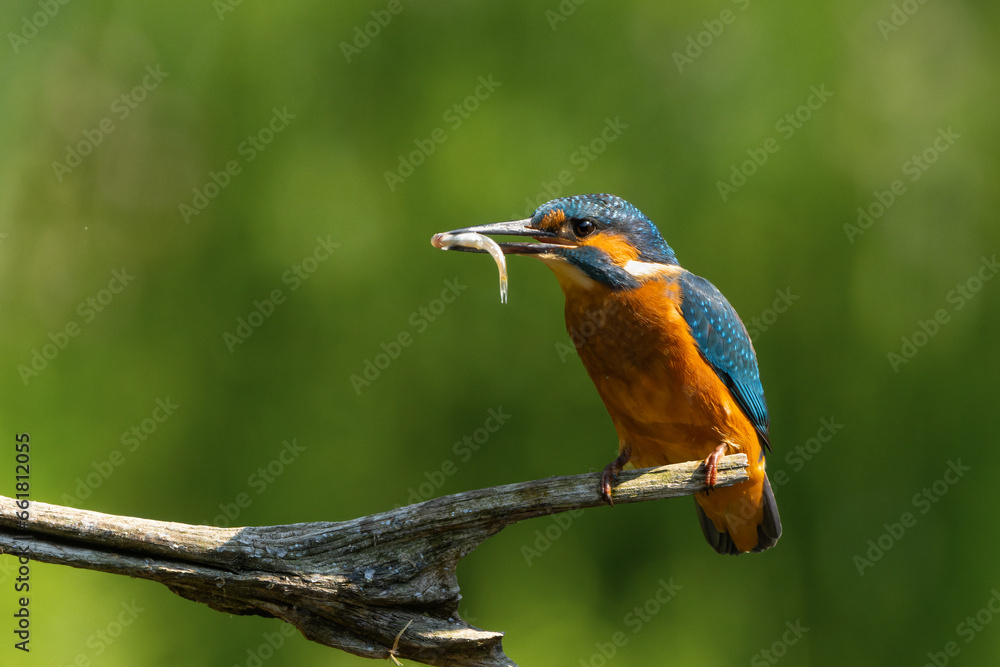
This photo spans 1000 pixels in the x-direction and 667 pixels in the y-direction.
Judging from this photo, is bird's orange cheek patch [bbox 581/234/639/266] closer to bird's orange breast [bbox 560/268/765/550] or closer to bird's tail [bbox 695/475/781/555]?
bird's orange breast [bbox 560/268/765/550]

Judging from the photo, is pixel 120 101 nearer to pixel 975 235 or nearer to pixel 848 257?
pixel 848 257

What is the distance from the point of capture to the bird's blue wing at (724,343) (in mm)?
2459

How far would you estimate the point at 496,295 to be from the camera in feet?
13.3

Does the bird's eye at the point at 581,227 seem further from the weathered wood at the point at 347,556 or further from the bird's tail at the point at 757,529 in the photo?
the bird's tail at the point at 757,529

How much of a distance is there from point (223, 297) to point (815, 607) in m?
3.28

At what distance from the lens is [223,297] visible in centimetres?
412

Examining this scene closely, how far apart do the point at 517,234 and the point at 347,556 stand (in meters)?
1.01

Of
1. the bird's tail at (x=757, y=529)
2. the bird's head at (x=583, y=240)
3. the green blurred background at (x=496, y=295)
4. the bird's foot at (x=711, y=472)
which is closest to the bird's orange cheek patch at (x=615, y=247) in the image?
the bird's head at (x=583, y=240)

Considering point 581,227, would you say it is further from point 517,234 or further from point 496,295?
point 496,295

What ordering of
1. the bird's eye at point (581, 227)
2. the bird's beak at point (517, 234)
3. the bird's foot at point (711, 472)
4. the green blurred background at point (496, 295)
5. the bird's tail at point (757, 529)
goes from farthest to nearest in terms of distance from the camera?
the green blurred background at point (496, 295) → the bird's tail at point (757, 529) → the bird's eye at point (581, 227) → the bird's beak at point (517, 234) → the bird's foot at point (711, 472)

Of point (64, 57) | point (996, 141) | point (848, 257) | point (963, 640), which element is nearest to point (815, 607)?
point (963, 640)

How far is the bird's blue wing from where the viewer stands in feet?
8.07

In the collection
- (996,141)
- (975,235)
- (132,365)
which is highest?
(996,141)

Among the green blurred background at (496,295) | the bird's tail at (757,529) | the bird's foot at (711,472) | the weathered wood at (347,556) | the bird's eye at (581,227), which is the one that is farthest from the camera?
the green blurred background at (496,295)
